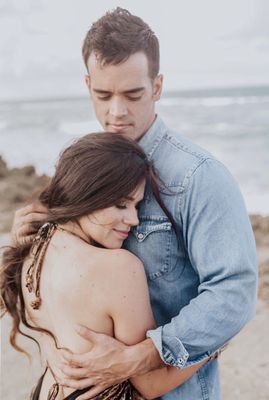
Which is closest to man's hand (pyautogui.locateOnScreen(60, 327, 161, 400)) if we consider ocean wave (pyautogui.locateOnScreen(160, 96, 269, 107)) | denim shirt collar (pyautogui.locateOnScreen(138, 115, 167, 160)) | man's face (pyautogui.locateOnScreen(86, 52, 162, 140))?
denim shirt collar (pyautogui.locateOnScreen(138, 115, 167, 160))

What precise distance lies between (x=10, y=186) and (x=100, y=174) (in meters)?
10.9

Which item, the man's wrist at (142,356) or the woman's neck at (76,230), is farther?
the woman's neck at (76,230)

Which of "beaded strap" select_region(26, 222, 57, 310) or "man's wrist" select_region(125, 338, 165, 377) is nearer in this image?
"man's wrist" select_region(125, 338, 165, 377)

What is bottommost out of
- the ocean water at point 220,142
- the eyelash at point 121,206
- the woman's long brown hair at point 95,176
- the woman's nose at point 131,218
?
the ocean water at point 220,142

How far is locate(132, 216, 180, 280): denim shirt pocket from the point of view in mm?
2100

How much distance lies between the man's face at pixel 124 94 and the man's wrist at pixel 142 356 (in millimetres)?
813

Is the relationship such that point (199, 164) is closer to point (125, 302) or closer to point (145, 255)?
point (145, 255)

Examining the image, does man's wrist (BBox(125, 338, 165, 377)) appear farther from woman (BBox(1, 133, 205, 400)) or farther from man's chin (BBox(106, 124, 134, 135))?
man's chin (BBox(106, 124, 134, 135))

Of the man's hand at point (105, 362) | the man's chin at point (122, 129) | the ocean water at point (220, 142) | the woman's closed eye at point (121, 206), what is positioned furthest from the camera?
the ocean water at point (220, 142)

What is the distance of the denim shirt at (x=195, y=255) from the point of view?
6.34 ft

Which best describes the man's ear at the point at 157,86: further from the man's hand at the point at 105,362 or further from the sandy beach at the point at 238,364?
the sandy beach at the point at 238,364

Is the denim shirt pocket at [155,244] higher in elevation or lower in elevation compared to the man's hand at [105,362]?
higher

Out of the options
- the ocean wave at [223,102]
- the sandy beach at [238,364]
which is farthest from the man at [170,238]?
the ocean wave at [223,102]

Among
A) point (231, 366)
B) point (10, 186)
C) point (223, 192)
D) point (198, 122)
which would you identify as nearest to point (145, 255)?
point (223, 192)
